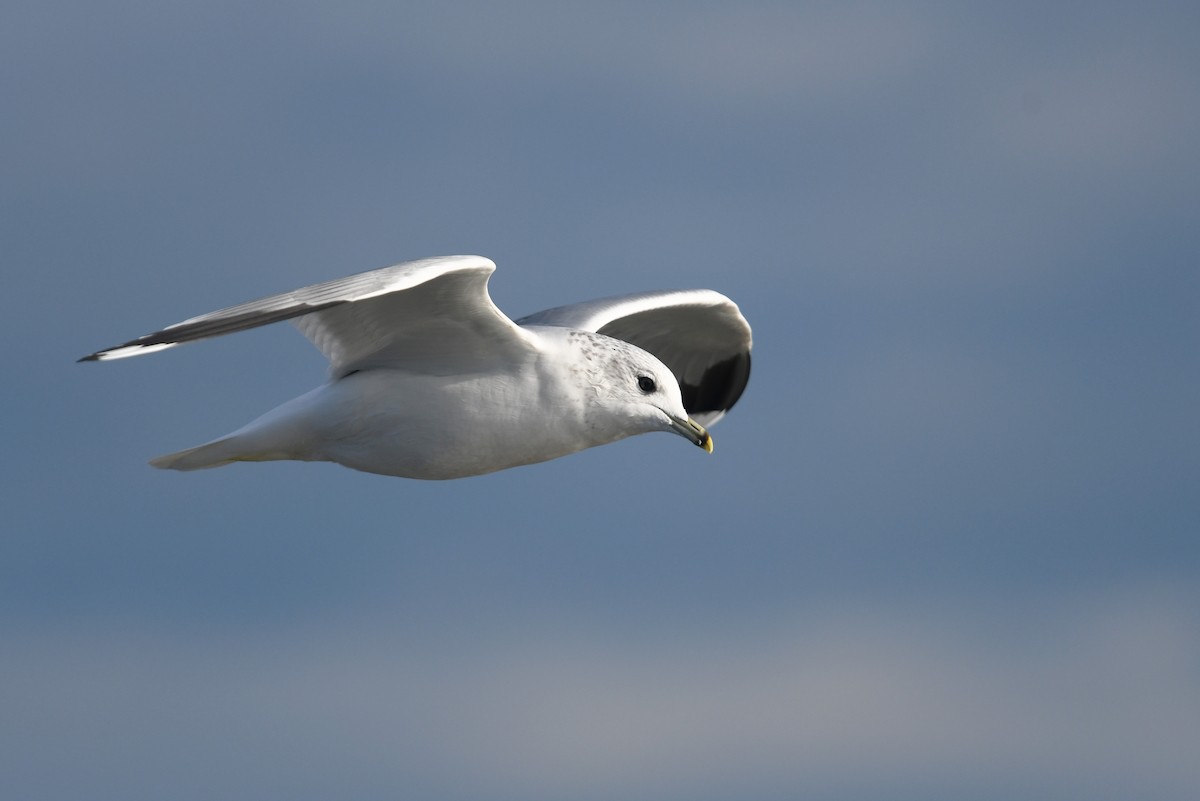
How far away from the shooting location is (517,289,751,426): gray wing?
1559cm

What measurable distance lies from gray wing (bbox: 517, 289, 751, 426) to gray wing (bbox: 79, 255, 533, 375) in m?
2.86

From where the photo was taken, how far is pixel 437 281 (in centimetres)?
1158

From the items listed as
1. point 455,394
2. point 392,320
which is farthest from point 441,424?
point 392,320

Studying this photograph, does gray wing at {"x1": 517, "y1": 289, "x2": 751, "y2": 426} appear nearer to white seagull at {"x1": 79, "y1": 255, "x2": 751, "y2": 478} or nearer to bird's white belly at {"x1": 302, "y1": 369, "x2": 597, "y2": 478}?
white seagull at {"x1": 79, "y1": 255, "x2": 751, "y2": 478}

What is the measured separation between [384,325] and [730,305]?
16.8 feet

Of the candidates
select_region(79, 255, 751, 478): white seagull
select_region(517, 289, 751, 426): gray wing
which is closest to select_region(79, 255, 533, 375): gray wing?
select_region(79, 255, 751, 478): white seagull

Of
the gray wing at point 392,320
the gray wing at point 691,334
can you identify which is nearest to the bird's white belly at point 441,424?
the gray wing at point 392,320

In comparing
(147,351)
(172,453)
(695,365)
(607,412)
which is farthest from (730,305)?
(147,351)

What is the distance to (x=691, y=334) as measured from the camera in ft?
55.5

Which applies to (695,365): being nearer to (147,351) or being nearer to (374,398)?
(374,398)

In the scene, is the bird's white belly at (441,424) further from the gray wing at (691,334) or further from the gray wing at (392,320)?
the gray wing at (691,334)

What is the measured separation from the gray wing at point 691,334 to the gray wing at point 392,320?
9.38 feet

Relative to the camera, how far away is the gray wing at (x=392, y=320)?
10.8 m

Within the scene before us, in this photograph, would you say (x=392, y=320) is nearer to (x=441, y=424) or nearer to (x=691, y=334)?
(x=441, y=424)
